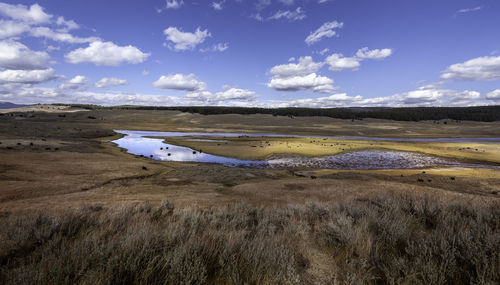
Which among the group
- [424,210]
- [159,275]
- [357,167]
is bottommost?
[357,167]

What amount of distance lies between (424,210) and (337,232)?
11.3 feet

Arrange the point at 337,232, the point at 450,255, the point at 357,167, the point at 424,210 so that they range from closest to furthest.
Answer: the point at 450,255 < the point at 337,232 < the point at 424,210 < the point at 357,167

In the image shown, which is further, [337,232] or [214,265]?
[337,232]

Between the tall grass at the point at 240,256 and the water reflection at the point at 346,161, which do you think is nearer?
the tall grass at the point at 240,256

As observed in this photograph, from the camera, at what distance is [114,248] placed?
324 centimetres

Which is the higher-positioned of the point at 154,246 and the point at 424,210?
the point at 154,246

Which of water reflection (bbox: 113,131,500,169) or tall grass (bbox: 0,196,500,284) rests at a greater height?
tall grass (bbox: 0,196,500,284)

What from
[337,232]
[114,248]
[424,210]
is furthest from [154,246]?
[424,210]

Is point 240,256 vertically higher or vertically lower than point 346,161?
higher

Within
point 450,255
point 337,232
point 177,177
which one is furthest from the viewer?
point 177,177

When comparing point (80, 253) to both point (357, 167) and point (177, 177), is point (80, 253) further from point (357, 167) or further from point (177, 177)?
point (357, 167)

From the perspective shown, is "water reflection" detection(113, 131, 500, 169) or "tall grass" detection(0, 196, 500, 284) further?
"water reflection" detection(113, 131, 500, 169)

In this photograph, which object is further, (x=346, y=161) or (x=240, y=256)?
(x=346, y=161)

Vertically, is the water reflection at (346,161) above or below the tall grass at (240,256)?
below
